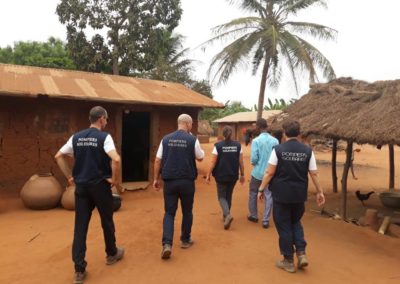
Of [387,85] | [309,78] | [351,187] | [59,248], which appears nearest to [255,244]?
[59,248]

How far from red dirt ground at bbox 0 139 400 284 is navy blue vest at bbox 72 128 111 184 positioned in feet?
3.76

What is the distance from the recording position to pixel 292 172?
4359mm

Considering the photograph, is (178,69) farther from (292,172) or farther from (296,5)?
(292,172)

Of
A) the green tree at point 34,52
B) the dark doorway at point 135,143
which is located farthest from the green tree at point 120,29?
the dark doorway at point 135,143

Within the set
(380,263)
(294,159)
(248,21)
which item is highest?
(248,21)

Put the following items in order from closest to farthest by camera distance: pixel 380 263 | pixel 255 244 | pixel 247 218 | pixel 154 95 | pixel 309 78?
pixel 380 263 < pixel 255 244 < pixel 247 218 < pixel 154 95 < pixel 309 78

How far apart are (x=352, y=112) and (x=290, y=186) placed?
11.1 ft

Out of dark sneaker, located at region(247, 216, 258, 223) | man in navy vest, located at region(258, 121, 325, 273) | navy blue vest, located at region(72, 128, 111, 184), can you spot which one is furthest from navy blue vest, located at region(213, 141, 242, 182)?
navy blue vest, located at region(72, 128, 111, 184)

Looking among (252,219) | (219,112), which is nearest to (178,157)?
(252,219)

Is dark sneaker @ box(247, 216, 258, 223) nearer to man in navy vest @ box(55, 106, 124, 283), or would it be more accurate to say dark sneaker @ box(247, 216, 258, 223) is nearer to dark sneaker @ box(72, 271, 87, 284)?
Result: man in navy vest @ box(55, 106, 124, 283)

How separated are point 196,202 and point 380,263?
14.1ft

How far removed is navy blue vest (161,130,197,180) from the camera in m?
4.66

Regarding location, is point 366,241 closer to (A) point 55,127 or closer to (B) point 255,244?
(B) point 255,244

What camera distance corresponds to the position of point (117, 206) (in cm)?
748
